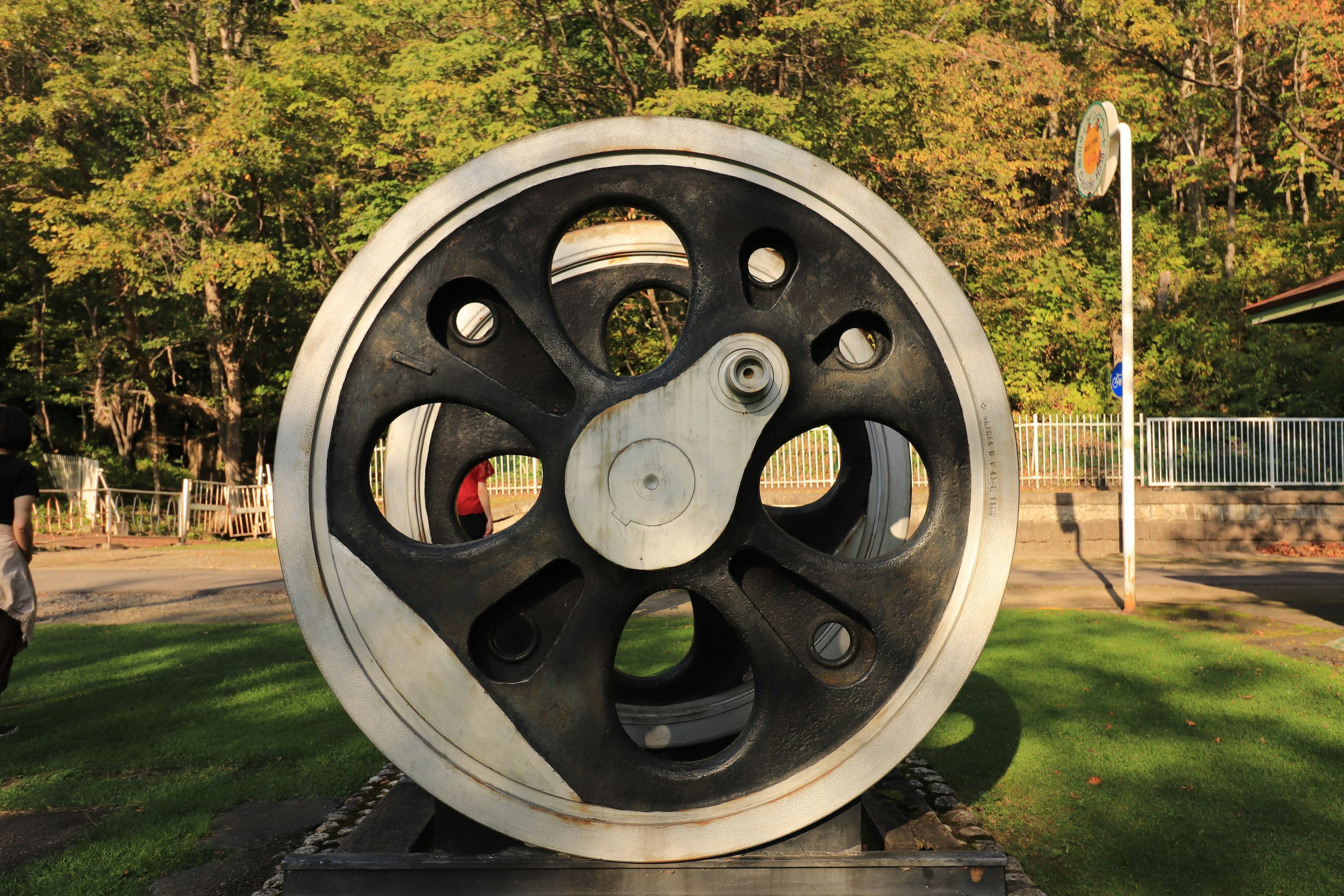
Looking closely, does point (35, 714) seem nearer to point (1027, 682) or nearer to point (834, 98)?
point (1027, 682)

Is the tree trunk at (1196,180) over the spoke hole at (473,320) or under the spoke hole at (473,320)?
over

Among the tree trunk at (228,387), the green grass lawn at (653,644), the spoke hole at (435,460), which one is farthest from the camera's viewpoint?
the tree trunk at (228,387)

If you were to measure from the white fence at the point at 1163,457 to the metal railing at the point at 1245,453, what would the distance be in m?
0.01

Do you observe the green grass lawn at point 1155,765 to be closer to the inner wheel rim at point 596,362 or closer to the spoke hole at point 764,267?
the inner wheel rim at point 596,362

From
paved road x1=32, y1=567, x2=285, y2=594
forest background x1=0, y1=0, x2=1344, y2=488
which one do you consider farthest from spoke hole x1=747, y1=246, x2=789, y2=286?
forest background x1=0, y1=0, x2=1344, y2=488

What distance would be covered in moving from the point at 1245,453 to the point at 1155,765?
52.5ft

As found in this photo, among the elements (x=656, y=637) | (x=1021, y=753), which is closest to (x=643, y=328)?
(x=656, y=637)

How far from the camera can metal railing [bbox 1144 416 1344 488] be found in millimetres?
18922

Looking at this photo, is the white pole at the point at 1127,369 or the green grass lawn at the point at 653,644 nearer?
the green grass lawn at the point at 653,644

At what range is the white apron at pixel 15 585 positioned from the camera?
5.95m

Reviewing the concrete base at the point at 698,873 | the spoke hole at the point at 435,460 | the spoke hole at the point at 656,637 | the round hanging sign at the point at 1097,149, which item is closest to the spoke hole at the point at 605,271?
the spoke hole at the point at 435,460

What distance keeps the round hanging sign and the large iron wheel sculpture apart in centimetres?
792

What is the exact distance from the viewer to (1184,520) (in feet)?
59.4

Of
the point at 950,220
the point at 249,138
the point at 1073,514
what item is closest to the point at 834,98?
the point at 950,220
